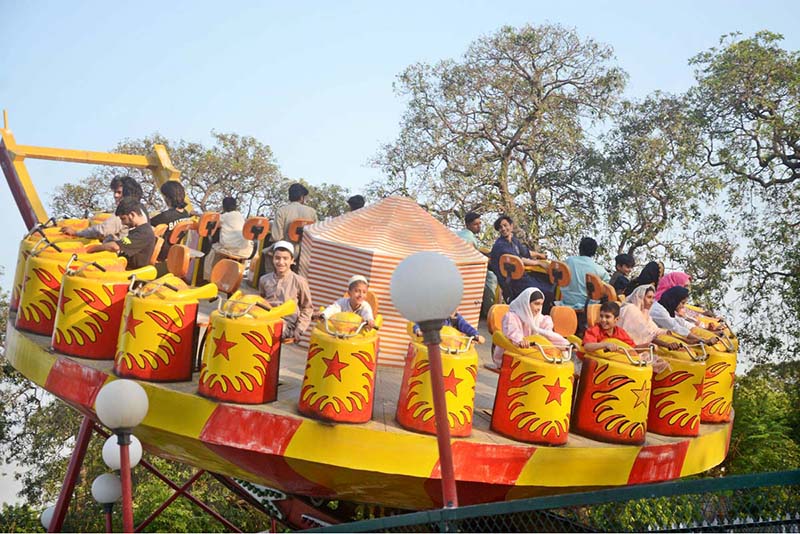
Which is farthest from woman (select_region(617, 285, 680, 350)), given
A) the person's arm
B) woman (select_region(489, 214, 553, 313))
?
the person's arm

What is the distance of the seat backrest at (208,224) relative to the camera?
9.89 metres

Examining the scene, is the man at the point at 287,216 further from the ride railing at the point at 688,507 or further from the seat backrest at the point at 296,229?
the ride railing at the point at 688,507

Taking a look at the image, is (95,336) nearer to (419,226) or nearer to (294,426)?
(294,426)

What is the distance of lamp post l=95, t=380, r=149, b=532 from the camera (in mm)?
4422

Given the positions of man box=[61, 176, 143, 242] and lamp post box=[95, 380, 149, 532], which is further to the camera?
man box=[61, 176, 143, 242]

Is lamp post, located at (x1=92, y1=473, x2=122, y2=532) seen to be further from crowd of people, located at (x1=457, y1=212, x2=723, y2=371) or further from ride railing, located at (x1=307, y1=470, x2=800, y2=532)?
ride railing, located at (x1=307, y1=470, x2=800, y2=532)

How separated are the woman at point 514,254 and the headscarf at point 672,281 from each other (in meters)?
1.00

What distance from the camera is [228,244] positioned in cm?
958

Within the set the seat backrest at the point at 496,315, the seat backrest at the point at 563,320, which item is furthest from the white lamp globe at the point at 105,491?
the seat backrest at the point at 563,320

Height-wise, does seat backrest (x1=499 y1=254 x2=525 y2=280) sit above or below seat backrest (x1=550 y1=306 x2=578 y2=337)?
above

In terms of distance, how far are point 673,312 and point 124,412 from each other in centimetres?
497

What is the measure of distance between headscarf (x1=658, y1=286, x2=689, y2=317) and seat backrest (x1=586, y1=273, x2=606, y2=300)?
0.74m

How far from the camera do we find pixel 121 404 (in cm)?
443

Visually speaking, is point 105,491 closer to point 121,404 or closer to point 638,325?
point 638,325
